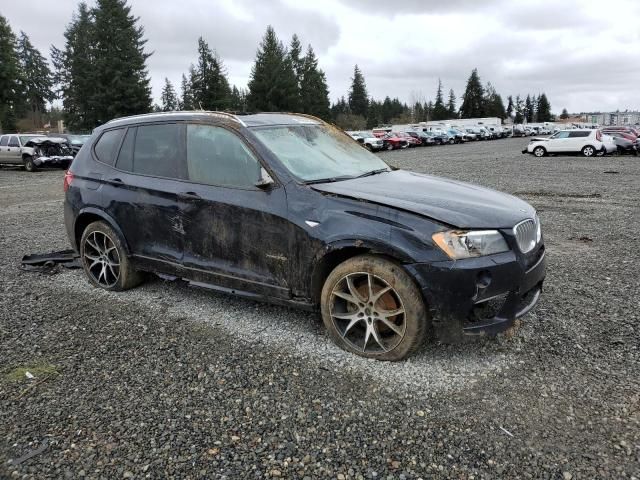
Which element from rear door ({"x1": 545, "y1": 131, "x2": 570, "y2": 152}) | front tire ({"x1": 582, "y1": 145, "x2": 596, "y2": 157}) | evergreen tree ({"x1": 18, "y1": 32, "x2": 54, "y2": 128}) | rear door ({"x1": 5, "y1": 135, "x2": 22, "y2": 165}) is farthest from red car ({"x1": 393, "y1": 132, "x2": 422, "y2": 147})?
evergreen tree ({"x1": 18, "y1": 32, "x2": 54, "y2": 128})

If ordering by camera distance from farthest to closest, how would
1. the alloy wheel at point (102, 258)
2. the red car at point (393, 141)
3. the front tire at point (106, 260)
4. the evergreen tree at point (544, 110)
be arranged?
the evergreen tree at point (544, 110)
the red car at point (393, 141)
the alloy wheel at point (102, 258)
the front tire at point (106, 260)

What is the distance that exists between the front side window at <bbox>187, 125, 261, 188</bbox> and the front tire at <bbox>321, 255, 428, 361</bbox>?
1064mm

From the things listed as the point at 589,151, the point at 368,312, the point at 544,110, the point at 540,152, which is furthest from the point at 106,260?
the point at 544,110

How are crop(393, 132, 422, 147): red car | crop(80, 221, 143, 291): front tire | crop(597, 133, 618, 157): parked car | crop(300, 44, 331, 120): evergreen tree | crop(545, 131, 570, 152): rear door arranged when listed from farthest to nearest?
crop(300, 44, 331, 120): evergreen tree → crop(393, 132, 422, 147): red car → crop(545, 131, 570, 152): rear door → crop(597, 133, 618, 157): parked car → crop(80, 221, 143, 291): front tire

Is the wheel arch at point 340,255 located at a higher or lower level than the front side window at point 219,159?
lower

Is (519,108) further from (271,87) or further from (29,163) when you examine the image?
(29,163)

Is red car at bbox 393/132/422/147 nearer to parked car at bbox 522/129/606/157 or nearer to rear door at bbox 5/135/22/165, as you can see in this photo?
parked car at bbox 522/129/606/157

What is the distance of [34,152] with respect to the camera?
20859mm

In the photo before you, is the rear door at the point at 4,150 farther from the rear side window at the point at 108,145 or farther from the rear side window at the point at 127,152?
the rear side window at the point at 127,152

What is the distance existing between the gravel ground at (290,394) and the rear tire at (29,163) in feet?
61.6

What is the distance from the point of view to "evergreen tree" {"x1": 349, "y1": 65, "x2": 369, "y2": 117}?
354ft

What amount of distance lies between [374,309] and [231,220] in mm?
1342

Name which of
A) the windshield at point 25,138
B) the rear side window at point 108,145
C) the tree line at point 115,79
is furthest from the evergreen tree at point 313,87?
the rear side window at point 108,145

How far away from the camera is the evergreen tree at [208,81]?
62272 mm
